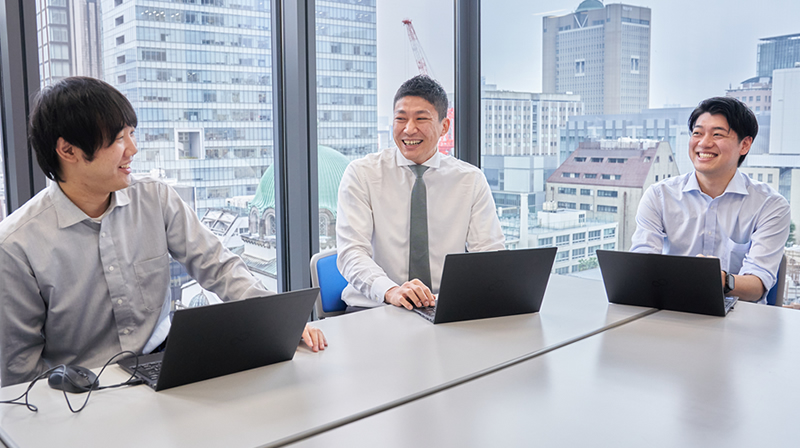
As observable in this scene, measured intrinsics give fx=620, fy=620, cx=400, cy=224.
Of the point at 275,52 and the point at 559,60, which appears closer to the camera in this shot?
the point at 275,52

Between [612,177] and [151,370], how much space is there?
2.68m

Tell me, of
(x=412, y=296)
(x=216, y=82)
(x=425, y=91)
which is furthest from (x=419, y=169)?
(x=216, y=82)

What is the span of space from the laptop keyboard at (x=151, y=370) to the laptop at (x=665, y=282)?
134 centimetres

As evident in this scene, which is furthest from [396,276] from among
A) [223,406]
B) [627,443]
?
[627,443]

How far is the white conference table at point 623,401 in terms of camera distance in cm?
111

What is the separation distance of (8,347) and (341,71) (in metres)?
2.17

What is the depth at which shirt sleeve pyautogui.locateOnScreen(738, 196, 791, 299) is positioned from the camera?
234 cm

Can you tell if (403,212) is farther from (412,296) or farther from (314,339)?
(314,339)

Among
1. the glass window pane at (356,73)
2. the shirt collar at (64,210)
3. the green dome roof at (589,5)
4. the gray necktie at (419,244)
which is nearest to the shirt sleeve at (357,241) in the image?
the gray necktie at (419,244)

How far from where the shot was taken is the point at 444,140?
3896 millimetres

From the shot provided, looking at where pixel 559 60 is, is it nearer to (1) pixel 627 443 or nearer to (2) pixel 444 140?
(2) pixel 444 140

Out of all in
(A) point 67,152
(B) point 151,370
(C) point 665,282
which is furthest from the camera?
(C) point 665,282

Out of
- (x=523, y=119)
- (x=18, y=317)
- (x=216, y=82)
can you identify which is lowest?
(x=18, y=317)

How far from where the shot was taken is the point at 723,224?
2.53 m
